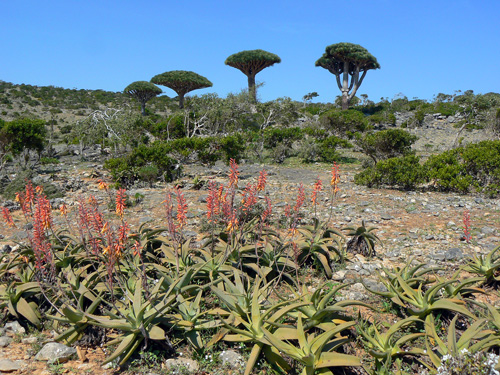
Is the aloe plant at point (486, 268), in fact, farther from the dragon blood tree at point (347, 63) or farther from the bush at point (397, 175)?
the dragon blood tree at point (347, 63)

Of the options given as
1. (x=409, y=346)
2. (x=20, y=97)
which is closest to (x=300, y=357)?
(x=409, y=346)

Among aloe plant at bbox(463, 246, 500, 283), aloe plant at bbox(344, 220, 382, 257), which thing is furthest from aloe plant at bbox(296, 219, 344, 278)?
aloe plant at bbox(463, 246, 500, 283)

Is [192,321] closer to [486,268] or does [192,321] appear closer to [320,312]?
[320,312]

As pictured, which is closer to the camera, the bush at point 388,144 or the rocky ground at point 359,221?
the rocky ground at point 359,221

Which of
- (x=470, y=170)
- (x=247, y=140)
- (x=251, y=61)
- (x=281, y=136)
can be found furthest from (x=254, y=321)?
(x=251, y=61)

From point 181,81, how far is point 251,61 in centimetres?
1024

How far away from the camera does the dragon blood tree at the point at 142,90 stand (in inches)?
1797

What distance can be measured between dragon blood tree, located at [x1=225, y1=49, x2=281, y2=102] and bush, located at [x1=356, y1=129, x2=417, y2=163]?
35.1 metres

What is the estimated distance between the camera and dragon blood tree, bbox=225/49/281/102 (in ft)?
164

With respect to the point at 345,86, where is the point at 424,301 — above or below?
below

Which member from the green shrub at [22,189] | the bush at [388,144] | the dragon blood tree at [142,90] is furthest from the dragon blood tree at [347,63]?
the green shrub at [22,189]

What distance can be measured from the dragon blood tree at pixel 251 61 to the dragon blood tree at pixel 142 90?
440 inches

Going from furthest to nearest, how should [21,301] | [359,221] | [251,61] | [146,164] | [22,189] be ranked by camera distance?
[251,61]
[146,164]
[22,189]
[359,221]
[21,301]

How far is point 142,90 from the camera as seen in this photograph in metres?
45.9
